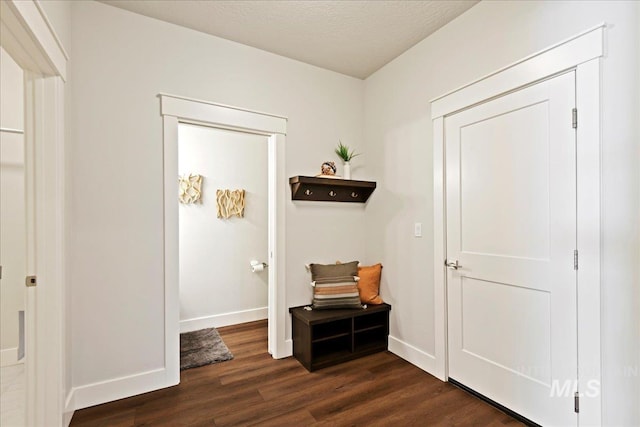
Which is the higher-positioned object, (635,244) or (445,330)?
(635,244)

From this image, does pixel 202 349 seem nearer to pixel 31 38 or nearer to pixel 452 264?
pixel 452 264

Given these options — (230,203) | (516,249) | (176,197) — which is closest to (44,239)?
(176,197)

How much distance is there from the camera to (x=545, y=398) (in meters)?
1.83

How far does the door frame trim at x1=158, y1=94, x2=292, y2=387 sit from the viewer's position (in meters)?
2.38

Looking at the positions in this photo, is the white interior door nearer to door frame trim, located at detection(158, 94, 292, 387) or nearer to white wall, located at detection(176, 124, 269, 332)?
door frame trim, located at detection(158, 94, 292, 387)

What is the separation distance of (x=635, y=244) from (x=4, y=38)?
9.81ft

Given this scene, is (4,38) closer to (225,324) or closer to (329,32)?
(329,32)

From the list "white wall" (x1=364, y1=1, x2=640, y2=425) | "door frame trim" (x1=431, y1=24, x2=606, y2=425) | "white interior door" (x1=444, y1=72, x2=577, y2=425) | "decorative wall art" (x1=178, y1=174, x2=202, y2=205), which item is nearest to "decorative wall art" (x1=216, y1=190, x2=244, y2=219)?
"decorative wall art" (x1=178, y1=174, x2=202, y2=205)

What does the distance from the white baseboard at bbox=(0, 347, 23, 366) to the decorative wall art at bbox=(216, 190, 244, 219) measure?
2.14 meters

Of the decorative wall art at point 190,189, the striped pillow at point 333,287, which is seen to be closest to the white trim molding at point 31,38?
the decorative wall art at point 190,189

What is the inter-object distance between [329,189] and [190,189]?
171 cm

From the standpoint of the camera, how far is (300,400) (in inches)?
85.7

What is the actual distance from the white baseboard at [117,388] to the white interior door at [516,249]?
7.35ft

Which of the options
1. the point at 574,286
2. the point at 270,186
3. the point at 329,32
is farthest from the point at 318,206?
the point at 574,286
